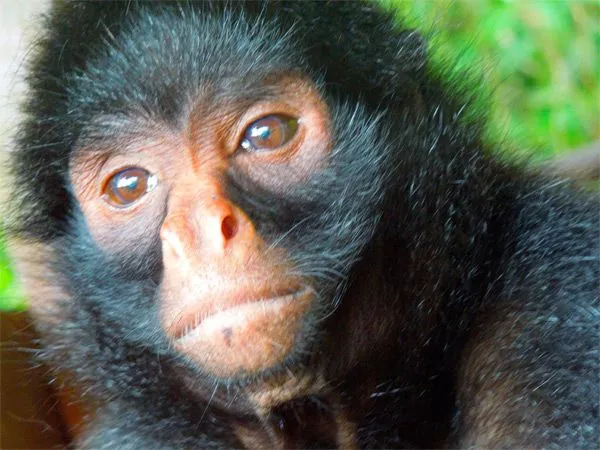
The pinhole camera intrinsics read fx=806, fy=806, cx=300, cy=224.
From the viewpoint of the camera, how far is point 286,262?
214 centimetres

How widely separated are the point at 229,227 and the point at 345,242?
39 centimetres

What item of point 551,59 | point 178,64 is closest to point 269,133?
point 178,64

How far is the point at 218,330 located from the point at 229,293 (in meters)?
0.12

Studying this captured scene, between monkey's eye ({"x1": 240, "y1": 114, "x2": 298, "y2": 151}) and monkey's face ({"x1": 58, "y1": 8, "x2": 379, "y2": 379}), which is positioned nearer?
monkey's face ({"x1": 58, "y1": 8, "x2": 379, "y2": 379})

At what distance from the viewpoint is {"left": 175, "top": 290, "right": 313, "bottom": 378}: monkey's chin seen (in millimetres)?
2061

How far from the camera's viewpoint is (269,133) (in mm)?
2434

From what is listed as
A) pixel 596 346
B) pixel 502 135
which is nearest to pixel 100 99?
pixel 502 135

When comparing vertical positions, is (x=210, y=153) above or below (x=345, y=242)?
above

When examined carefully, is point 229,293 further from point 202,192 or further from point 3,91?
point 3,91

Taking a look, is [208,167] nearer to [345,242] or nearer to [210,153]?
[210,153]

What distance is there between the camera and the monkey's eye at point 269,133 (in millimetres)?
2406

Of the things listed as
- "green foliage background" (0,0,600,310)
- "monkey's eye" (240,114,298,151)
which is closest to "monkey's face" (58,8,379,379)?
"monkey's eye" (240,114,298,151)

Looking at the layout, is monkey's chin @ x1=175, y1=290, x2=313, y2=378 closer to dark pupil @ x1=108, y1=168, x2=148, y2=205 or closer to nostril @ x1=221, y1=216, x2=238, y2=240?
nostril @ x1=221, y1=216, x2=238, y2=240

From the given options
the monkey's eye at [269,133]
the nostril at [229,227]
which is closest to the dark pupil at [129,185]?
the monkey's eye at [269,133]
